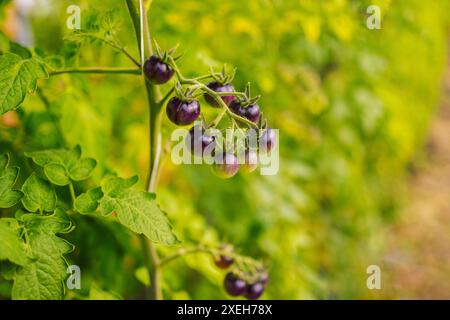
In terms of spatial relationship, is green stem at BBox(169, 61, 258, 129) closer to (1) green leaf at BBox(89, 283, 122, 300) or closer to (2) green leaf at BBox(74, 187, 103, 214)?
(2) green leaf at BBox(74, 187, 103, 214)

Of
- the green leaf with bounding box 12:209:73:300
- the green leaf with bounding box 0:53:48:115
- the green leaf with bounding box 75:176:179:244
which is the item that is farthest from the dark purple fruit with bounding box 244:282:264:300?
the green leaf with bounding box 0:53:48:115

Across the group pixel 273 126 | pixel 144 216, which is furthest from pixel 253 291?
pixel 273 126

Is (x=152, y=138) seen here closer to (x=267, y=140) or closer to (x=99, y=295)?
(x=267, y=140)

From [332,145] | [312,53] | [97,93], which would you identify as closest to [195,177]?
[97,93]

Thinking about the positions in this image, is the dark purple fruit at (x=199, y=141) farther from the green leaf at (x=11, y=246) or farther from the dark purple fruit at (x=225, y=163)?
the green leaf at (x=11, y=246)

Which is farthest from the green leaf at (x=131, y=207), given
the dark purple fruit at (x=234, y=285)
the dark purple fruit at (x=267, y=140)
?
the dark purple fruit at (x=234, y=285)

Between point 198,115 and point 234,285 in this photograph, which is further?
point 234,285
